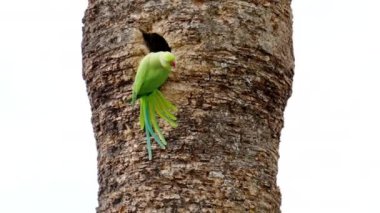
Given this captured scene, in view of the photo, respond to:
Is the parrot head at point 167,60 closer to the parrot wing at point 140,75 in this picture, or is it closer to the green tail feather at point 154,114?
the parrot wing at point 140,75

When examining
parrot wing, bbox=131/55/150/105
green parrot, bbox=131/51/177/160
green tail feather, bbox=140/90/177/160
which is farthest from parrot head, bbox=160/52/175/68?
green tail feather, bbox=140/90/177/160

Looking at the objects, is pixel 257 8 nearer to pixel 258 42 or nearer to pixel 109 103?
pixel 258 42

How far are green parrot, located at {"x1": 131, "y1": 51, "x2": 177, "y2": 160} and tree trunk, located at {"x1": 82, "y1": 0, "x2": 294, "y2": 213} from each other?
0.15 ft

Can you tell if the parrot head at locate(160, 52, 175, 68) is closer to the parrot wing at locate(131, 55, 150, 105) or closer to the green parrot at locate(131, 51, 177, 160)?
the green parrot at locate(131, 51, 177, 160)

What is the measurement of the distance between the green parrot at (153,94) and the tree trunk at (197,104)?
0.05m

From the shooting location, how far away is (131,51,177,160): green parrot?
22.0ft

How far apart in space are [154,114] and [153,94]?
123mm

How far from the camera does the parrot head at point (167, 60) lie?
669 centimetres

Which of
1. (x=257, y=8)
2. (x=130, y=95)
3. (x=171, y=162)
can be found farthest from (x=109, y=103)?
(x=257, y=8)

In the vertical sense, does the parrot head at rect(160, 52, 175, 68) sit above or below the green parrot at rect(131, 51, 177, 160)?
above

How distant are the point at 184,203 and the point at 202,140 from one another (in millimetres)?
376

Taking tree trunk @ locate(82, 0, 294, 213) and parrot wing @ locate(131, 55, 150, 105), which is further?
parrot wing @ locate(131, 55, 150, 105)

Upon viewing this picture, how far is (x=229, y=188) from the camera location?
664 cm

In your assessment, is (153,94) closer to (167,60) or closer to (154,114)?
(154,114)
